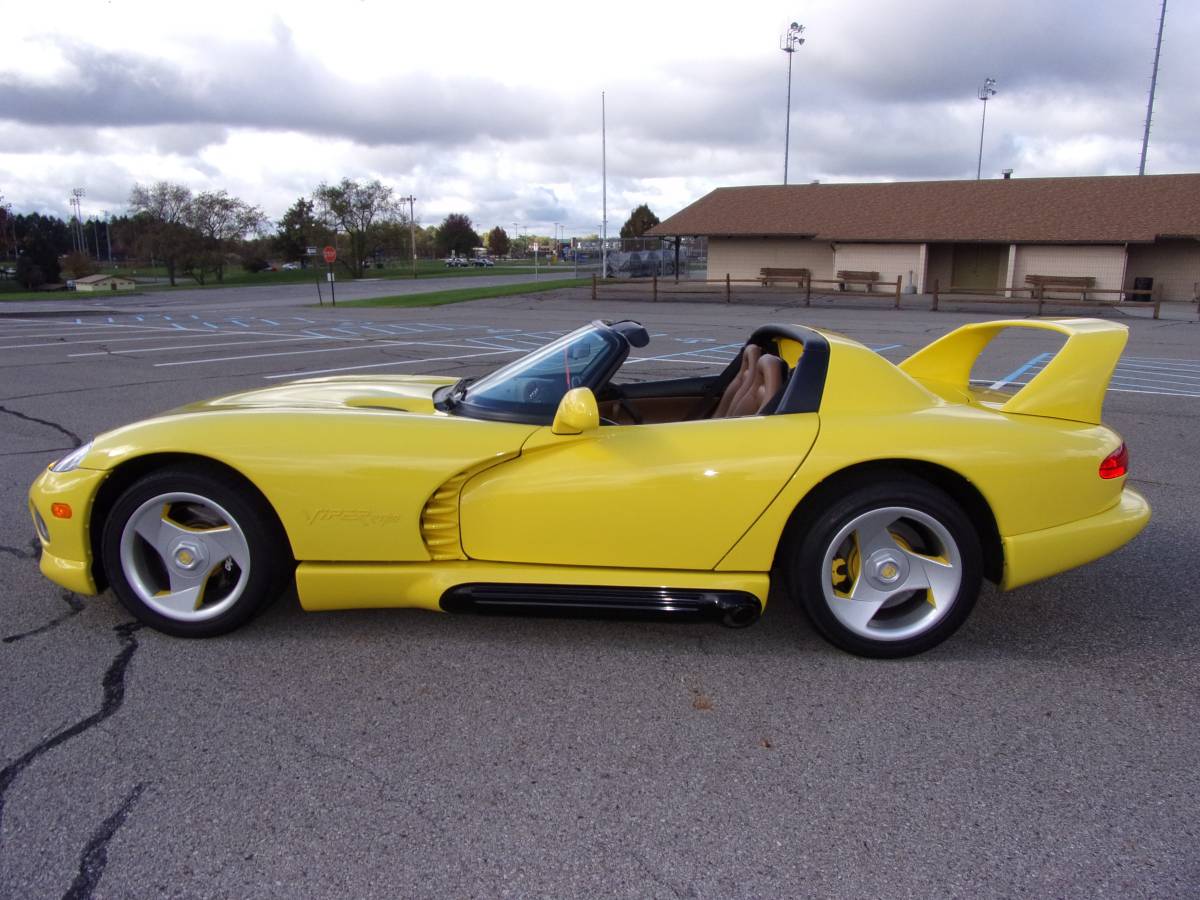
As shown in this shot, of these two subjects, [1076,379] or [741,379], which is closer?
[1076,379]

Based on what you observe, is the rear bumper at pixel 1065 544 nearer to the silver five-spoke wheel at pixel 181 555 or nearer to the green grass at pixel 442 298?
the silver five-spoke wheel at pixel 181 555

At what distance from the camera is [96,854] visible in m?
2.19

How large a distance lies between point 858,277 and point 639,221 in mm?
56186

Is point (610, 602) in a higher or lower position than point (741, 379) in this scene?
lower

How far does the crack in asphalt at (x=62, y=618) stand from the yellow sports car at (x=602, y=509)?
28 cm

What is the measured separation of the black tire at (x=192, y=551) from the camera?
3215 mm

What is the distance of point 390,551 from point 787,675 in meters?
1.53

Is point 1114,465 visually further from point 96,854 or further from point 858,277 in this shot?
point 858,277

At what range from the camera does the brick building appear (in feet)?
102

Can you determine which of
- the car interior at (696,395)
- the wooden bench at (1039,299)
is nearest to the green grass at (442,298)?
the wooden bench at (1039,299)

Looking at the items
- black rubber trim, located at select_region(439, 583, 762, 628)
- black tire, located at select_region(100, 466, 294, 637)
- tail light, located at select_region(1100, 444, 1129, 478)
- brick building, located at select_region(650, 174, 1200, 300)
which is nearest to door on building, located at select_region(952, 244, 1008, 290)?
brick building, located at select_region(650, 174, 1200, 300)

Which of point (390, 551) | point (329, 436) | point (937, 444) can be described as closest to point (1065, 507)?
point (937, 444)

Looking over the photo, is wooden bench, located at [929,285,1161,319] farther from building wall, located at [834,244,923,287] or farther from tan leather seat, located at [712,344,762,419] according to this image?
tan leather seat, located at [712,344,762,419]

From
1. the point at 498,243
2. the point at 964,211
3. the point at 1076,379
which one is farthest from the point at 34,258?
the point at 498,243
